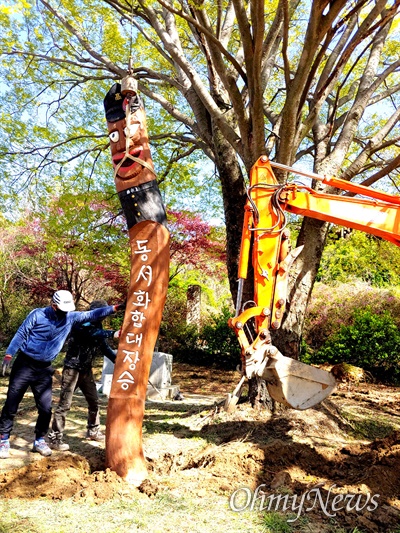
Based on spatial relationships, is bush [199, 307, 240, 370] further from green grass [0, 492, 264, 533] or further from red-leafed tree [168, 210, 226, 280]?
green grass [0, 492, 264, 533]

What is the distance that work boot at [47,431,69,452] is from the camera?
5141mm

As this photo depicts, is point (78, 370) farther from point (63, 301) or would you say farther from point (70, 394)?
point (63, 301)

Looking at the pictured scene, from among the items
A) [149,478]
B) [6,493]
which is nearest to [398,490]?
[149,478]

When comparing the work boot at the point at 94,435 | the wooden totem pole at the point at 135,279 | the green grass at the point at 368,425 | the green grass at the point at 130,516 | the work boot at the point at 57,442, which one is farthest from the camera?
the green grass at the point at 368,425

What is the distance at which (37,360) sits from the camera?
493 cm

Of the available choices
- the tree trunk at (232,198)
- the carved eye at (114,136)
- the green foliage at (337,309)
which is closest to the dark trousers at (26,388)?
the carved eye at (114,136)

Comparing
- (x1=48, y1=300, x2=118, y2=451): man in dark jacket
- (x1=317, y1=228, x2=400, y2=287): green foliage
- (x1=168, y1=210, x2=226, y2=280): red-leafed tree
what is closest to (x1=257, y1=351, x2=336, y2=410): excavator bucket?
(x1=48, y1=300, x2=118, y2=451): man in dark jacket

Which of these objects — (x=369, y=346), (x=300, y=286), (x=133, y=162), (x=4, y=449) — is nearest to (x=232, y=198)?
(x=300, y=286)

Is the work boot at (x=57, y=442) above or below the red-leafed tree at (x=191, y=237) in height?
below

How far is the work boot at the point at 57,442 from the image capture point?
16.9 ft

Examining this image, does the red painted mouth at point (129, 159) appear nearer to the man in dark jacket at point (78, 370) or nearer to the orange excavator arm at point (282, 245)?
the orange excavator arm at point (282, 245)

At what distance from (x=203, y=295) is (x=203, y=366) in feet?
9.66

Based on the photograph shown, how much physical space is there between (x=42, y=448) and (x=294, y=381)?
2.76 meters

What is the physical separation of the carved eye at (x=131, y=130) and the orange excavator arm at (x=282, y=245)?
134 centimetres
